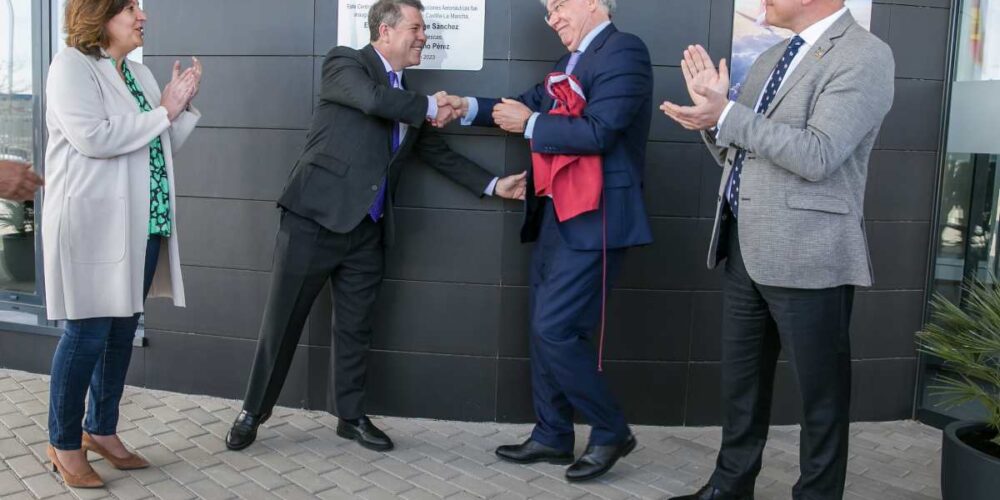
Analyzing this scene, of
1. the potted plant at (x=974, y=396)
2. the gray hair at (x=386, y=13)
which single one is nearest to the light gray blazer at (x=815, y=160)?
the potted plant at (x=974, y=396)

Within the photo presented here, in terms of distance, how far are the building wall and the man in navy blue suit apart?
0.48 m

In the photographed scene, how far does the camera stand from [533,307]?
373cm

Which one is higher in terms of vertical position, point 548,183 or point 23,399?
point 548,183

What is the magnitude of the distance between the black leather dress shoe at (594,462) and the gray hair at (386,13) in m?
1.93

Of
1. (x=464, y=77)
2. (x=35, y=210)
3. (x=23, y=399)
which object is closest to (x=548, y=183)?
(x=464, y=77)

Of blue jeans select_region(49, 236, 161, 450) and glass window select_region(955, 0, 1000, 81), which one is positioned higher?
glass window select_region(955, 0, 1000, 81)

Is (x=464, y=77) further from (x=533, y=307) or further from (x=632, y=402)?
(x=632, y=402)

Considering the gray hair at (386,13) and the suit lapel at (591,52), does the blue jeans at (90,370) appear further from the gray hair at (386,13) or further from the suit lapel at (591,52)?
the suit lapel at (591,52)

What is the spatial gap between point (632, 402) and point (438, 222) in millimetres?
1256

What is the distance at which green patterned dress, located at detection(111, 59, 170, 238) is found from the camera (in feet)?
11.0

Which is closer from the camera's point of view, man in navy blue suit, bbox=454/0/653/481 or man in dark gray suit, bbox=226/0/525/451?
man in navy blue suit, bbox=454/0/653/481

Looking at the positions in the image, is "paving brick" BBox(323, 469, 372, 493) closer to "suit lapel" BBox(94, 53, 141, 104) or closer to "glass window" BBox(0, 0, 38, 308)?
"suit lapel" BBox(94, 53, 141, 104)

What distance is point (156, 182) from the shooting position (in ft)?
11.1

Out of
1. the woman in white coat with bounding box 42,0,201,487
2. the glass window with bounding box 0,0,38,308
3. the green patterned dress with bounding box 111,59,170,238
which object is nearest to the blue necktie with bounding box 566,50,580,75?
the woman in white coat with bounding box 42,0,201,487
